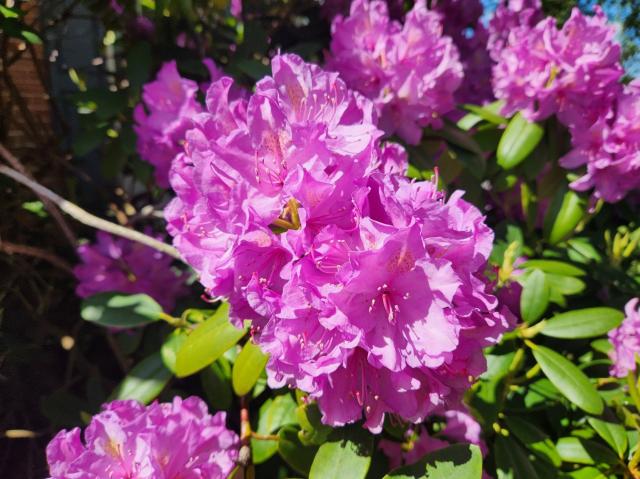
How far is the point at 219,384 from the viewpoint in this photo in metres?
1.04

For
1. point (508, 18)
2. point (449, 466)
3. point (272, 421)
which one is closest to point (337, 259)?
point (449, 466)

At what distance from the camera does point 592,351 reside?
4.22ft

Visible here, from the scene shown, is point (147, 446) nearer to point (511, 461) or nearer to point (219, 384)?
point (219, 384)

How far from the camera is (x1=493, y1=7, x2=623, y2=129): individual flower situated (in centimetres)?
121

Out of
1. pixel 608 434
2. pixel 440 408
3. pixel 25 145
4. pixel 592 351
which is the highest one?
pixel 440 408

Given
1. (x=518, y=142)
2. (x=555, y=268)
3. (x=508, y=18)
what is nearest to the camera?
(x=555, y=268)

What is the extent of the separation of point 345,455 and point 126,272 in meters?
0.82

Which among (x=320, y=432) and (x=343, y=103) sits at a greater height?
(x=343, y=103)

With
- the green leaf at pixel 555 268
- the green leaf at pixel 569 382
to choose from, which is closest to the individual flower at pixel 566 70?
the green leaf at pixel 555 268

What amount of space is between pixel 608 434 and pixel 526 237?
2.38 ft

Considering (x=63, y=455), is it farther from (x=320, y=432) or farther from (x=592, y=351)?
(x=592, y=351)

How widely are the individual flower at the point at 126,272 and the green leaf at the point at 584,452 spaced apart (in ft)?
2.99

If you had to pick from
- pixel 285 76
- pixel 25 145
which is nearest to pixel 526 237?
pixel 285 76

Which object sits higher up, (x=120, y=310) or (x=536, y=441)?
(x=120, y=310)
